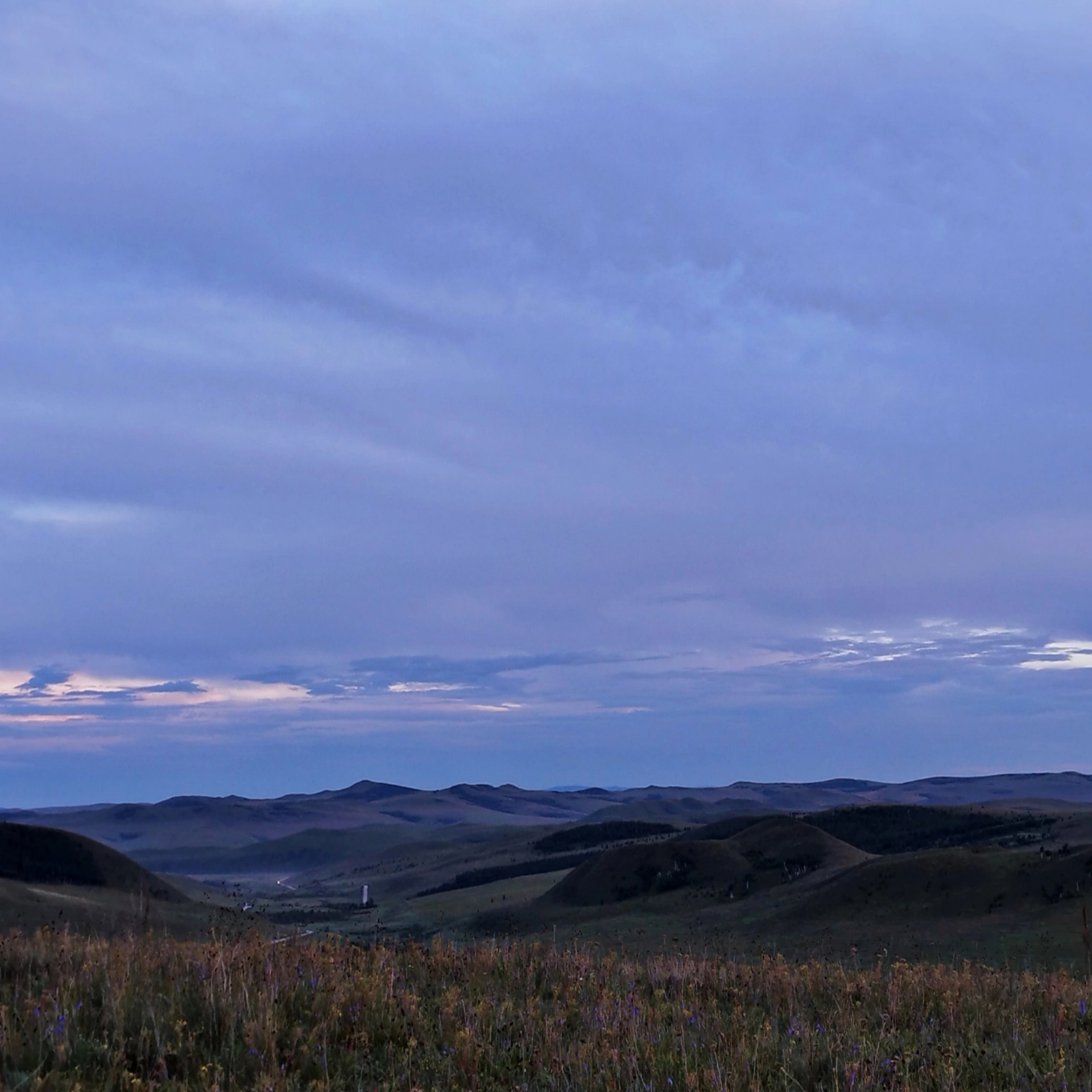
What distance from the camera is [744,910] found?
34.2m

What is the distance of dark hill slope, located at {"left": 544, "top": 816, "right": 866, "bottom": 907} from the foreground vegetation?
3211 cm

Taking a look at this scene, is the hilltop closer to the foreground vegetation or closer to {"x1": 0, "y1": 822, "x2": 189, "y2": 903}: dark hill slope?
{"x1": 0, "y1": 822, "x2": 189, "y2": 903}: dark hill slope

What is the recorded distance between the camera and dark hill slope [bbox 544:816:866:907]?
40969 millimetres

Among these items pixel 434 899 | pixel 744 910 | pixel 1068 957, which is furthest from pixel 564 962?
pixel 434 899

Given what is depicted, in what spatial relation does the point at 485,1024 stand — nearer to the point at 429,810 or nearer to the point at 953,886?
the point at 953,886

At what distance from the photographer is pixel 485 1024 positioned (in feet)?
21.1

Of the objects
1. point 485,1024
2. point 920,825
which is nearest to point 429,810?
point 920,825

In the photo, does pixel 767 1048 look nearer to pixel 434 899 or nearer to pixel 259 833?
pixel 434 899

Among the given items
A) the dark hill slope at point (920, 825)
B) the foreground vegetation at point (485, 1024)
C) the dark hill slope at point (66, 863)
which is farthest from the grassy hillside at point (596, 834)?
the foreground vegetation at point (485, 1024)

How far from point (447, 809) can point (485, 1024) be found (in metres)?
179

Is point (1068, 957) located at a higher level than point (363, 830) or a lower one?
higher

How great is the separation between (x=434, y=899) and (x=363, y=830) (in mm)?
74773

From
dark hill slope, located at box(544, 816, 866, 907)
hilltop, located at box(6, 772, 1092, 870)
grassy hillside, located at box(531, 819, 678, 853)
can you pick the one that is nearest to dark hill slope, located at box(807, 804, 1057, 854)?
dark hill slope, located at box(544, 816, 866, 907)

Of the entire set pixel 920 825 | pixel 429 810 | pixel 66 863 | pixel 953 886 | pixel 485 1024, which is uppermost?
pixel 485 1024
